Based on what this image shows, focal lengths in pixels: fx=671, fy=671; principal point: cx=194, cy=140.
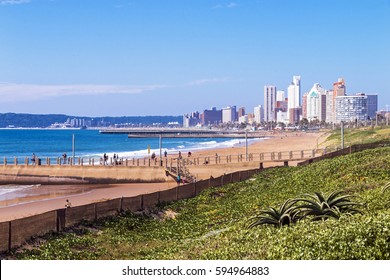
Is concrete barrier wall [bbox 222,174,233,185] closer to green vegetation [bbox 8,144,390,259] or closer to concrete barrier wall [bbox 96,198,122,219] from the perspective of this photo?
green vegetation [bbox 8,144,390,259]

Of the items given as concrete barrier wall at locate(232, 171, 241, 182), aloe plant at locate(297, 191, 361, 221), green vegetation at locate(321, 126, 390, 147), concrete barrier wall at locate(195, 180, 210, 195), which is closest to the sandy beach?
concrete barrier wall at locate(195, 180, 210, 195)

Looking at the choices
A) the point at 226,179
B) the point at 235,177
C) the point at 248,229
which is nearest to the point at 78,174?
the point at 235,177

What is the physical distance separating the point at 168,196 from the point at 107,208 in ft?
15.6

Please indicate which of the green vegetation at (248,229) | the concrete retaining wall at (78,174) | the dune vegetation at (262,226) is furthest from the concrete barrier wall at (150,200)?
the concrete retaining wall at (78,174)

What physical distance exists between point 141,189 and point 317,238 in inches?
1209

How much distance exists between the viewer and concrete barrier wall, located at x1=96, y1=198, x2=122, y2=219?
19.5 m

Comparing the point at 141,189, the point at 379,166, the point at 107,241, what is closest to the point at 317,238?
the point at 107,241

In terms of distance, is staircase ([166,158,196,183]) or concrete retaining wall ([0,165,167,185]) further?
concrete retaining wall ([0,165,167,185])

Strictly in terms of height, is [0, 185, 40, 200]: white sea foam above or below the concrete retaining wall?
below

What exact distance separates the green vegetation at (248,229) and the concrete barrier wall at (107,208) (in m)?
0.26

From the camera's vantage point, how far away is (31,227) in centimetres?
1606

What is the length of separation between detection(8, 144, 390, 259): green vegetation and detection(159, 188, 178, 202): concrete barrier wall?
1.12 ft

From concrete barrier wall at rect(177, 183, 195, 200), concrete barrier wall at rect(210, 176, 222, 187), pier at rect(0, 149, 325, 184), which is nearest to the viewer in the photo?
concrete barrier wall at rect(177, 183, 195, 200)
